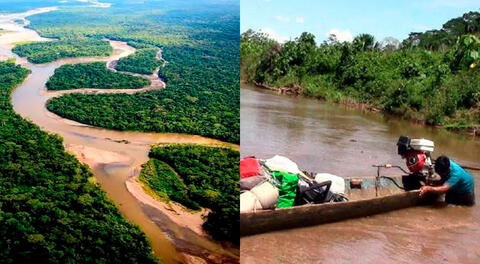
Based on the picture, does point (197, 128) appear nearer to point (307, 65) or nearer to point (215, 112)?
point (215, 112)

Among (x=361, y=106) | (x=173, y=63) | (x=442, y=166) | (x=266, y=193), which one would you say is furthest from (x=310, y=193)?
(x=361, y=106)

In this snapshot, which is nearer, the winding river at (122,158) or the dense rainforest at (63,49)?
the winding river at (122,158)

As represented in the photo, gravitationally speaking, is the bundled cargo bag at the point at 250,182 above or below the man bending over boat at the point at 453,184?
above

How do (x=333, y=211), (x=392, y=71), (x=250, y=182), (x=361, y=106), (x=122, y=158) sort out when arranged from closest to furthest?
(x=122, y=158), (x=250, y=182), (x=333, y=211), (x=361, y=106), (x=392, y=71)

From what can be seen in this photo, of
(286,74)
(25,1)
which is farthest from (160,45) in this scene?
(286,74)

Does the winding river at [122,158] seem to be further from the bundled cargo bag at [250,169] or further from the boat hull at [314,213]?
the boat hull at [314,213]

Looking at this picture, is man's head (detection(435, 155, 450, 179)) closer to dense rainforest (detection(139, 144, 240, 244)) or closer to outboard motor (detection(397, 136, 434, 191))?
outboard motor (detection(397, 136, 434, 191))

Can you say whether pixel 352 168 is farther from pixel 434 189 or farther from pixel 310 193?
pixel 310 193

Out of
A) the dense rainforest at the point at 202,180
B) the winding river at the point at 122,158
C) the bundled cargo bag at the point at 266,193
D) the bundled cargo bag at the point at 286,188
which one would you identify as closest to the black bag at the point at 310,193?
the bundled cargo bag at the point at 286,188
